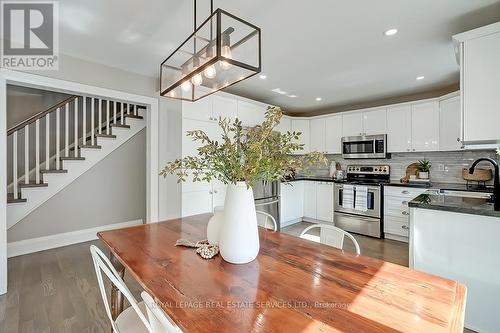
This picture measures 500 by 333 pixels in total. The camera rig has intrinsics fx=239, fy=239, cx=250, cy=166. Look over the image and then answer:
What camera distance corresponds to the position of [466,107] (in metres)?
2.01

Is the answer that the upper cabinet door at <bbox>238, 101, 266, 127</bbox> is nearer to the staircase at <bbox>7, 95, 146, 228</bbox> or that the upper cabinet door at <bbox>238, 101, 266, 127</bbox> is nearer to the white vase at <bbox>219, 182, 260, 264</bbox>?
the staircase at <bbox>7, 95, 146, 228</bbox>

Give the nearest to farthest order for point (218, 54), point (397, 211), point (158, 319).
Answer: point (158, 319), point (218, 54), point (397, 211)

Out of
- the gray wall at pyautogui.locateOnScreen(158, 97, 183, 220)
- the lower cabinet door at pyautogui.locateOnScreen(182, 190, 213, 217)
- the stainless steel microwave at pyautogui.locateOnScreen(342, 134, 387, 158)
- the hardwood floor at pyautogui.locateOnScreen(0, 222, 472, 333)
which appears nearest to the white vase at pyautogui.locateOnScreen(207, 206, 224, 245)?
the hardwood floor at pyautogui.locateOnScreen(0, 222, 472, 333)

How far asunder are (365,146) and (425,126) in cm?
95

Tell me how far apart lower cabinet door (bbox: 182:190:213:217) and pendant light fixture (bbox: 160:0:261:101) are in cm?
172

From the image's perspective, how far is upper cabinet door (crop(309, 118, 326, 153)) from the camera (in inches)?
200

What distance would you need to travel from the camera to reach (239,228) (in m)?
1.17

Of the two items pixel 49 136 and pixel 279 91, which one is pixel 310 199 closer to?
pixel 279 91

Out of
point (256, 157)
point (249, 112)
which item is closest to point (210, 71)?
point (256, 157)

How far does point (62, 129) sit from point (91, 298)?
306cm

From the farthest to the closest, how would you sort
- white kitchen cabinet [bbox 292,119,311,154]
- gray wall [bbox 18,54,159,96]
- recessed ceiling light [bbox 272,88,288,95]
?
white kitchen cabinet [bbox 292,119,311,154], recessed ceiling light [bbox 272,88,288,95], gray wall [bbox 18,54,159,96]

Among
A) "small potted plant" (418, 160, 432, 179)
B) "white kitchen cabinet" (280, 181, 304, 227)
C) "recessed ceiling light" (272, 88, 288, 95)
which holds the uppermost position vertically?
"recessed ceiling light" (272, 88, 288, 95)

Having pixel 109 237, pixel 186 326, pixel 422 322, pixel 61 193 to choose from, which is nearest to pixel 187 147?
pixel 109 237

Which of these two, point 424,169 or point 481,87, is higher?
point 481,87
